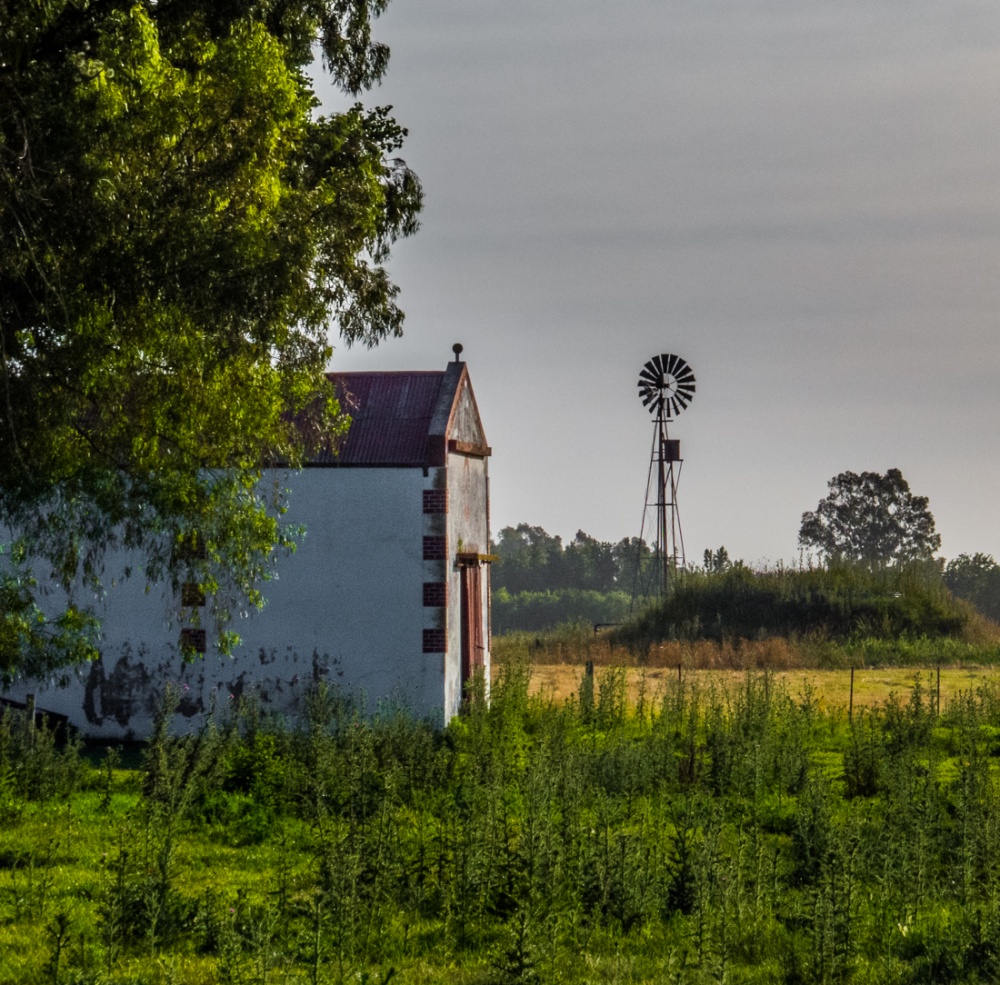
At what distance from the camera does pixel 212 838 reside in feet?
41.9

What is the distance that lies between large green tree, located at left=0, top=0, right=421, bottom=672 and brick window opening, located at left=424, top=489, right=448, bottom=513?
611 cm

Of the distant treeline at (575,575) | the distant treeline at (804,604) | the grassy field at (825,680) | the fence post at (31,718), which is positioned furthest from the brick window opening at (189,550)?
the distant treeline at (575,575)

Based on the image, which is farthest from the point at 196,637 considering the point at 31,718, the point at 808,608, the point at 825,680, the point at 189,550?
the point at 808,608

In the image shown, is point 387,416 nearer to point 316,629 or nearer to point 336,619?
point 336,619

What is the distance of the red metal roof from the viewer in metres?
19.4

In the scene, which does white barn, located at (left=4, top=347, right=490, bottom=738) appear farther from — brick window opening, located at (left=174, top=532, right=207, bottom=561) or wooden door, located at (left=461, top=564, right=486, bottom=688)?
brick window opening, located at (left=174, top=532, right=207, bottom=561)

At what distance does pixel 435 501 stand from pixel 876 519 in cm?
6793

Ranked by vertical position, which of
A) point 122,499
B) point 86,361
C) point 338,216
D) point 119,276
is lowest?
point 122,499

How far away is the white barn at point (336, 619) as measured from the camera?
19.0 m

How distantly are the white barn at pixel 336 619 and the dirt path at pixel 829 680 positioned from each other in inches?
267

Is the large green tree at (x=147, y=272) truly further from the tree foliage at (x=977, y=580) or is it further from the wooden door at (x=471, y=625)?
the tree foliage at (x=977, y=580)

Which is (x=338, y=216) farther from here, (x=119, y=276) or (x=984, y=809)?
(x=984, y=809)

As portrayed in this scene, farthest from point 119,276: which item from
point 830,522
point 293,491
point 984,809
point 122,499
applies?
point 830,522

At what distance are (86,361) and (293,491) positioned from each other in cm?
853
